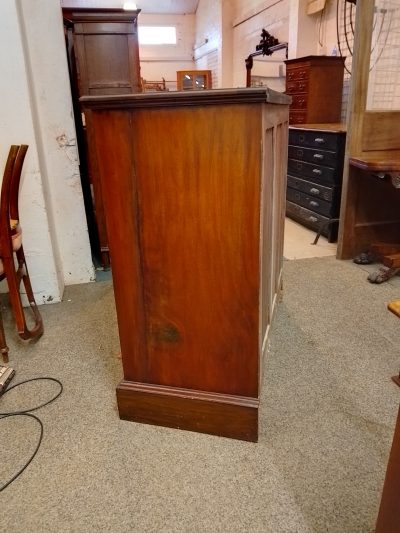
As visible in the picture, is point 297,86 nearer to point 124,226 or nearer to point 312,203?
point 312,203

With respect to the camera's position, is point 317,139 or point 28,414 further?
point 317,139

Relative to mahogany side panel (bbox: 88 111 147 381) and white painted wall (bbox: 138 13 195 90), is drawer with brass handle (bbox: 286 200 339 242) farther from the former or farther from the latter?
white painted wall (bbox: 138 13 195 90)

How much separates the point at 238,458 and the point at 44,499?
0.58 meters

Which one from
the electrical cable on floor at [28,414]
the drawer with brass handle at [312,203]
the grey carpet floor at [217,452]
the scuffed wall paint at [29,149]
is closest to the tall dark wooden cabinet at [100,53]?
the scuffed wall paint at [29,149]

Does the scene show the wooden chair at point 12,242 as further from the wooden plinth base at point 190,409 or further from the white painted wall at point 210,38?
the white painted wall at point 210,38

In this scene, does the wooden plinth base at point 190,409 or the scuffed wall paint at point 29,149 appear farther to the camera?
the scuffed wall paint at point 29,149

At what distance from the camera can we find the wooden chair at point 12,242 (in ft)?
5.50

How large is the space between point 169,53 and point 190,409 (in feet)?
30.8

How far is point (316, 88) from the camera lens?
3902 millimetres

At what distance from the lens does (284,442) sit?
1313mm

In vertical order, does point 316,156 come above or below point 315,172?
above

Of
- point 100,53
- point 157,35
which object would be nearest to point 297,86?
point 100,53

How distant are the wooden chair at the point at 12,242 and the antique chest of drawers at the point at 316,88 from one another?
302 centimetres

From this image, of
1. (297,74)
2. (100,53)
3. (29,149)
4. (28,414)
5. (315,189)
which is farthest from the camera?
(297,74)
